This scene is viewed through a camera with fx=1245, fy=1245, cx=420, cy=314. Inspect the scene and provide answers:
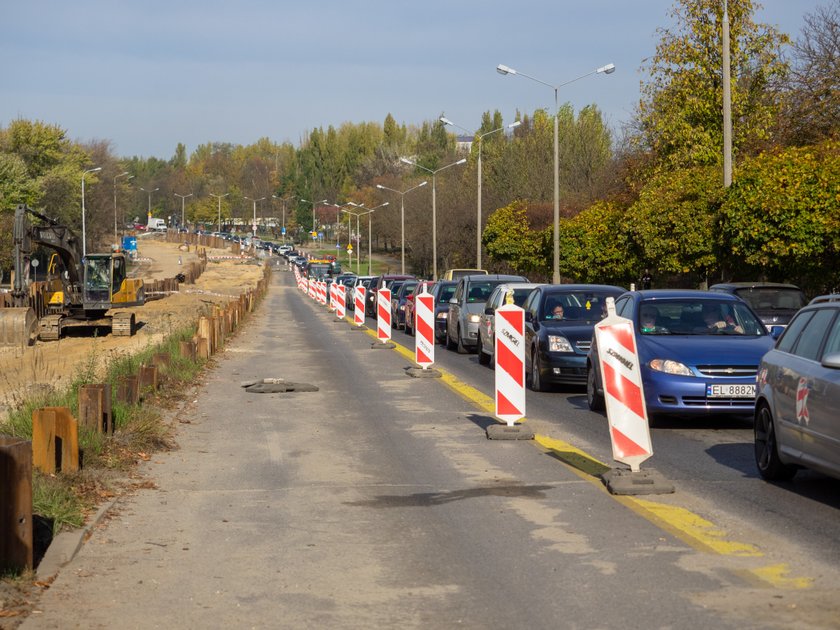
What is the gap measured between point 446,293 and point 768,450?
21.5 meters

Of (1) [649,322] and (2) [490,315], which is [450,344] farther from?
(1) [649,322]

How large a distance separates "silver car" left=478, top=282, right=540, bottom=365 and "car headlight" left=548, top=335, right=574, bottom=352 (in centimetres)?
390

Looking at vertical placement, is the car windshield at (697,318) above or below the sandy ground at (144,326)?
above

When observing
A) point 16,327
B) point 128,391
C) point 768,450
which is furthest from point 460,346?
point 16,327

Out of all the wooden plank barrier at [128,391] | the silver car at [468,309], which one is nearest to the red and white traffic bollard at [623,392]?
the wooden plank barrier at [128,391]

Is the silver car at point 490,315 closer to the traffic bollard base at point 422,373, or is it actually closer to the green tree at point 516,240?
the traffic bollard base at point 422,373

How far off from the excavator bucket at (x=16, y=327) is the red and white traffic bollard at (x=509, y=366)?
27970 millimetres

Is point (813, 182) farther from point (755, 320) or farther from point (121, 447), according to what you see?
point (121, 447)

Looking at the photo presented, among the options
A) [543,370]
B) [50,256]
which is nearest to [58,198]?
[50,256]

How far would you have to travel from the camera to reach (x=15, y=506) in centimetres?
679

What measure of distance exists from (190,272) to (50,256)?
54.2m

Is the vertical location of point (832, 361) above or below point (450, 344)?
above

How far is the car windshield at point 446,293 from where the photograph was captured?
103 ft

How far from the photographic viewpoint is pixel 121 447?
1162cm
